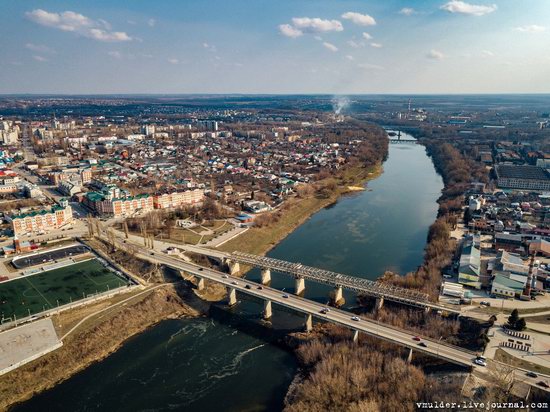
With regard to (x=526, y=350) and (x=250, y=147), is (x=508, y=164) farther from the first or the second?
(x=526, y=350)

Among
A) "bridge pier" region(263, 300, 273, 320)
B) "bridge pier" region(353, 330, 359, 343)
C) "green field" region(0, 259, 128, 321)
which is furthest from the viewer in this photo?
"bridge pier" region(263, 300, 273, 320)

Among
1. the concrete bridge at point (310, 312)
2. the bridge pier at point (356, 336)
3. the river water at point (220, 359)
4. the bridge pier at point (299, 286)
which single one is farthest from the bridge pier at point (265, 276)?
the bridge pier at point (356, 336)

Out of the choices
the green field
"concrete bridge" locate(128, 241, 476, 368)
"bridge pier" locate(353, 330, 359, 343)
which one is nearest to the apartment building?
the green field

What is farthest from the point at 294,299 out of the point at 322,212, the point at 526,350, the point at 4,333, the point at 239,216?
the point at 322,212

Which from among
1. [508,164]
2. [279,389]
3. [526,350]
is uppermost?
[508,164]

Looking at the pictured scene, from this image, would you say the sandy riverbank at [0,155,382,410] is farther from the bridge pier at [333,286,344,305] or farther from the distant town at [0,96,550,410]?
the bridge pier at [333,286,344,305]

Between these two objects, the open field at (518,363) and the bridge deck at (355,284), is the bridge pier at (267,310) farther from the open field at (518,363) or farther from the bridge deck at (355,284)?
the open field at (518,363)
